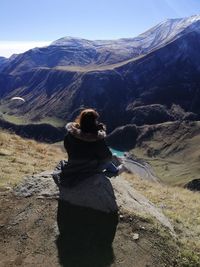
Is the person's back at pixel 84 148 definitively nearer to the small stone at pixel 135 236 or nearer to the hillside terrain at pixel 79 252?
the hillside terrain at pixel 79 252

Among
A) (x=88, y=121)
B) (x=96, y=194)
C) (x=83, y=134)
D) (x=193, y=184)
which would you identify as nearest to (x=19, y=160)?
(x=96, y=194)

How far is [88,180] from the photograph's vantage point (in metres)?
13.8

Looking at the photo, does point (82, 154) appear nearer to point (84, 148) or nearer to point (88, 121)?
point (84, 148)

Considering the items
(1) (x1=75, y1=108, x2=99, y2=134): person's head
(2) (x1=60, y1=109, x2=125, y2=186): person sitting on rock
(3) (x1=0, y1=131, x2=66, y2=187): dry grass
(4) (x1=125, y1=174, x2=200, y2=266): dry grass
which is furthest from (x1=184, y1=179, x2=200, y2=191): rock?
(1) (x1=75, y1=108, x2=99, y2=134): person's head

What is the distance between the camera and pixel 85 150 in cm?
1319

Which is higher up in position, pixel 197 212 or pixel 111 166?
pixel 111 166

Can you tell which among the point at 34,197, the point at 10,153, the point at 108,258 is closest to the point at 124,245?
the point at 108,258

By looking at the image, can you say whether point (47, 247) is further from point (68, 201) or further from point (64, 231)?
point (68, 201)

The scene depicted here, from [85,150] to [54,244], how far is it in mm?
3048

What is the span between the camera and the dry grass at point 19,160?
18.3 metres

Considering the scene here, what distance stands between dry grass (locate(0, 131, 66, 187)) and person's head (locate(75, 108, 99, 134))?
5293mm

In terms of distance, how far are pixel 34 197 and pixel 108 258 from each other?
146 inches

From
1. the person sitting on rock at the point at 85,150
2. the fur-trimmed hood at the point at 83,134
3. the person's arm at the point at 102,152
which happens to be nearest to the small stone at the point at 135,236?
the person sitting on rock at the point at 85,150

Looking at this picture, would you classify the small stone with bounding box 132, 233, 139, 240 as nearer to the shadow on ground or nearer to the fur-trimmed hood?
the shadow on ground
